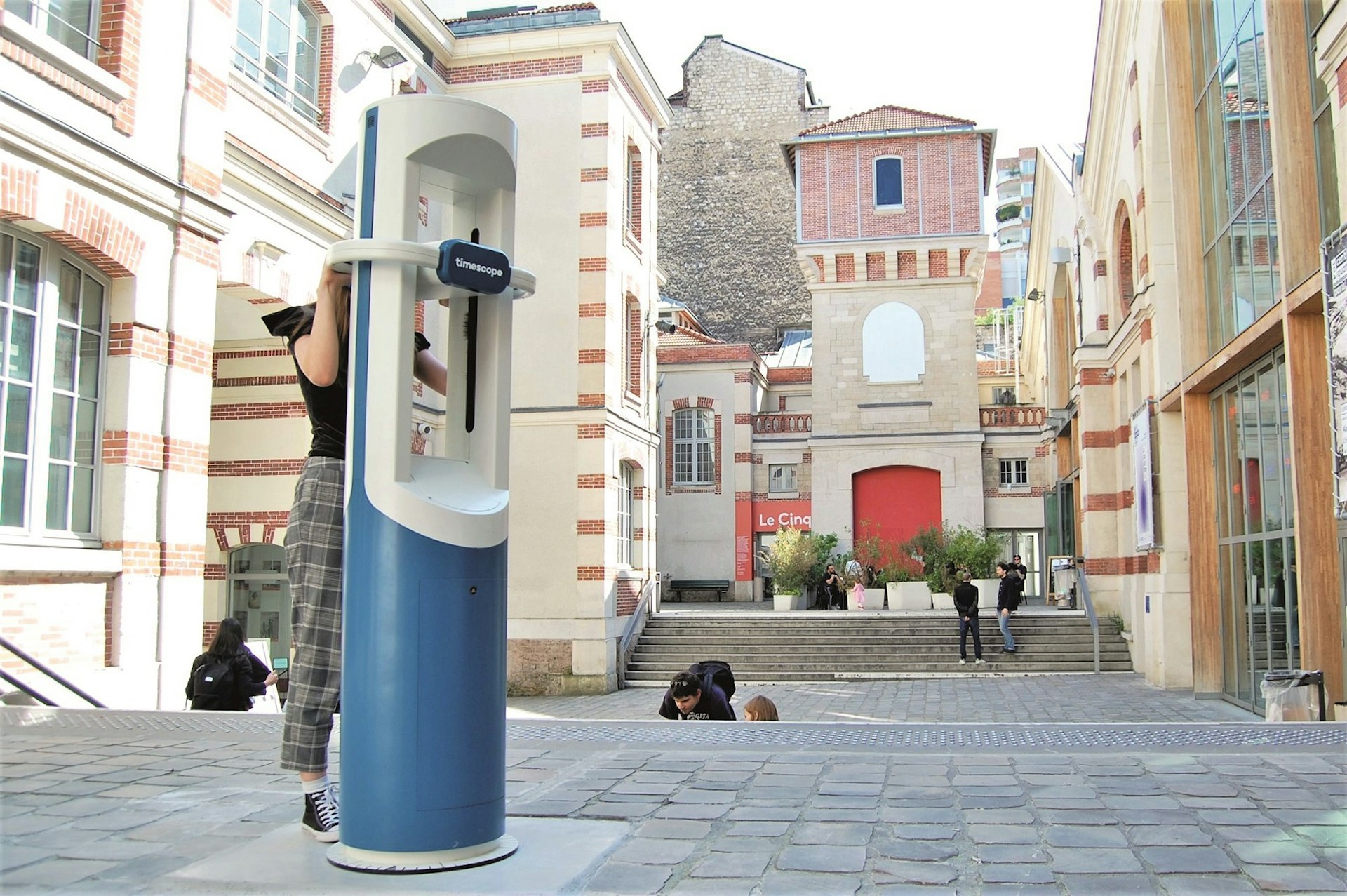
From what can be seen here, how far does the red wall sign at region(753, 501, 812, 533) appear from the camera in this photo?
34781 millimetres

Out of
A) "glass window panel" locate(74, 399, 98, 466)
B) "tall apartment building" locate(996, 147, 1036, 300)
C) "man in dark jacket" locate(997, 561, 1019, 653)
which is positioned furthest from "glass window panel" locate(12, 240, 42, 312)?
"tall apartment building" locate(996, 147, 1036, 300)

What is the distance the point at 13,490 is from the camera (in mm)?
9078

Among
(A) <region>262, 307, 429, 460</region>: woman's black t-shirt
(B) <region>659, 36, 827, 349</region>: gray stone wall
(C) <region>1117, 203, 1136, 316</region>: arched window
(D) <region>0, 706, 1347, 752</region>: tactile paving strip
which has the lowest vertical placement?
(D) <region>0, 706, 1347, 752</region>: tactile paving strip

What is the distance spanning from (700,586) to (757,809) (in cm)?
3142

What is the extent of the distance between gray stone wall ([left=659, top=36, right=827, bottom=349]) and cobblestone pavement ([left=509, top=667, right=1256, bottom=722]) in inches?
1184

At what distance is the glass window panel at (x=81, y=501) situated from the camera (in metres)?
9.69

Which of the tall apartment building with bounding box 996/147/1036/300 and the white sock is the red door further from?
the tall apartment building with bounding box 996/147/1036/300

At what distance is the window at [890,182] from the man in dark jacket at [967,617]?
16737 millimetres

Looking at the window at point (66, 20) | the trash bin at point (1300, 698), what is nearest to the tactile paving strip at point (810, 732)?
the trash bin at point (1300, 698)

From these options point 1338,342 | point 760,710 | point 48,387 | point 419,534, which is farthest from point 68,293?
point 1338,342

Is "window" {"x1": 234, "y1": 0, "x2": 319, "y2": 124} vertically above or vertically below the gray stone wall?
below

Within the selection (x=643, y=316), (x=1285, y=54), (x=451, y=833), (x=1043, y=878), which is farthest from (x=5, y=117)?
(x=643, y=316)

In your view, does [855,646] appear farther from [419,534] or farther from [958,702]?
[419,534]

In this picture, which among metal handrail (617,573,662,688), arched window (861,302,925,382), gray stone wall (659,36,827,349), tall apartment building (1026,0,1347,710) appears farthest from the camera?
gray stone wall (659,36,827,349)
